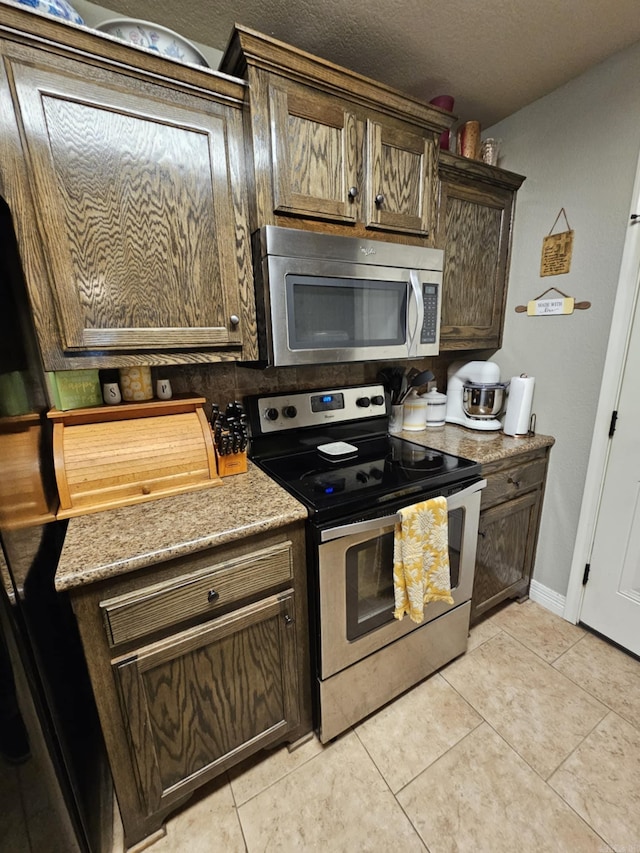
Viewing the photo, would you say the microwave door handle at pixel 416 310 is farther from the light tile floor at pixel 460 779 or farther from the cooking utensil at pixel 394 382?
the light tile floor at pixel 460 779

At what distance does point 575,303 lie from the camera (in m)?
1.64

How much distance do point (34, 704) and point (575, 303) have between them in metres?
2.28

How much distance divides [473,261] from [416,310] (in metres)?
0.61

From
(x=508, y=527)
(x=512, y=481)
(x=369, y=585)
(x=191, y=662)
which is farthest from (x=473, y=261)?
(x=191, y=662)

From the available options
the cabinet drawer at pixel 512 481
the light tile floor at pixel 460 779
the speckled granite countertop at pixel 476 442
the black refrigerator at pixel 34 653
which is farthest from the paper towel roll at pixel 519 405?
the black refrigerator at pixel 34 653

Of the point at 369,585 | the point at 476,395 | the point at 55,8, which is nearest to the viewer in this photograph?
the point at 55,8

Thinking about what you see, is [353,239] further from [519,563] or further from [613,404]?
[519,563]

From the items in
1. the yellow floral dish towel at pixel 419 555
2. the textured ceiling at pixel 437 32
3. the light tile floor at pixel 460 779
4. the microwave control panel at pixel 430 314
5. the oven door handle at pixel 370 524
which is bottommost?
the light tile floor at pixel 460 779

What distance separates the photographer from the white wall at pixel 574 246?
1.45 meters

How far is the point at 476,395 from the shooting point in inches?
73.0

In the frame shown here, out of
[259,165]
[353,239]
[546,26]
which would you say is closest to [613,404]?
[353,239]

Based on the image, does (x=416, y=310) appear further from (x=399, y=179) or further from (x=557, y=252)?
(x=557, y=252)

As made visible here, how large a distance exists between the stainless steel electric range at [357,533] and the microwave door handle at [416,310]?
0.36 m

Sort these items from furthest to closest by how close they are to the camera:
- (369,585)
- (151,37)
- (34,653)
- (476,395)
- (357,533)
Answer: (476,395), (369,585), (357,533), (151,37), (34,653)
